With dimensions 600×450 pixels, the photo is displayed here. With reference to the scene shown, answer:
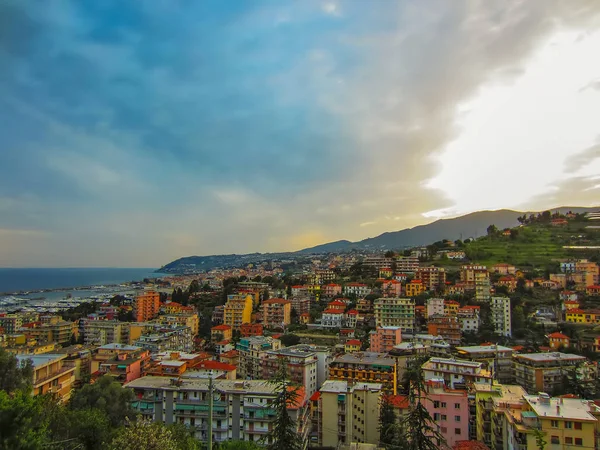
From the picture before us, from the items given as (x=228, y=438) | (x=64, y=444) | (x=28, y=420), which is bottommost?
(x=228, y=438)

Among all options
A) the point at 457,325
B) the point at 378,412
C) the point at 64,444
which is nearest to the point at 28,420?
the point at 64,444

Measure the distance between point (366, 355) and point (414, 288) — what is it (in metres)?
22.9

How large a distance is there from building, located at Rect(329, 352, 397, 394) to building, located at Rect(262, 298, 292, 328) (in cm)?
1874

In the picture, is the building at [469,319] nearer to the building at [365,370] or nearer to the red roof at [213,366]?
the building at [365,370]

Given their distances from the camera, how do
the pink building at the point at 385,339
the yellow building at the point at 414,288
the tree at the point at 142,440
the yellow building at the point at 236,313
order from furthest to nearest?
the yellow building at the point at 414,288 → the yellow building at the point at 236,313 → the pink building at the point at 385,339 → the tree at the point at 142,440

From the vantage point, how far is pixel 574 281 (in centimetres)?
4697

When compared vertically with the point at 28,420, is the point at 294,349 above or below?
below

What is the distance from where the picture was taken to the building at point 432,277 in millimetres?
50263

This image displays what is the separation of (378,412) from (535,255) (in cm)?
4610

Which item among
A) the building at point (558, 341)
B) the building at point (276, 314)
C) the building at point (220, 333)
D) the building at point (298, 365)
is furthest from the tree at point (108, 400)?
the building at point (558, 341)

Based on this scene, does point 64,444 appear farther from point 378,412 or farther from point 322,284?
point 322,284

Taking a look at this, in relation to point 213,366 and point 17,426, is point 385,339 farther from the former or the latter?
point 17,426

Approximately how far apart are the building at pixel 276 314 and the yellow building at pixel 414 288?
45.1 feet

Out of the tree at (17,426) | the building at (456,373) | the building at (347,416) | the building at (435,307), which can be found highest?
the tree at (17,426)
